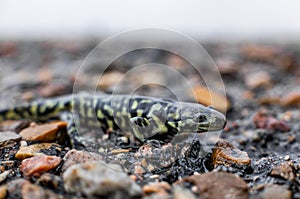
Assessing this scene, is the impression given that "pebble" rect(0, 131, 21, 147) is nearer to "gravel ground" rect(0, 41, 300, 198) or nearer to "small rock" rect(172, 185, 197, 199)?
"gravel ground" rect(0, 41, 300, 198)

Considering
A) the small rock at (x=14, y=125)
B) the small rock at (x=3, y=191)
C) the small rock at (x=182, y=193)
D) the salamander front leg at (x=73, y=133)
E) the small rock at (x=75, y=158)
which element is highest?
the small rock at (x=75, y=158)

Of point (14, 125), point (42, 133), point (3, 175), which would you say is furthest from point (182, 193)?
point (14, 125)

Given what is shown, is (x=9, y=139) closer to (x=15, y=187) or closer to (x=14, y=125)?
(x=14, y=125)

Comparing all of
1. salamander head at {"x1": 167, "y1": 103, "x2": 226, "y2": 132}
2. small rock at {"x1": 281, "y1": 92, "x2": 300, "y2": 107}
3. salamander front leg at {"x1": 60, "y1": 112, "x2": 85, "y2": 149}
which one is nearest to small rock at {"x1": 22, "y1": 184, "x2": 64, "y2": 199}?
salamander front leg at {"x1": 60, "y1": 112, "x2": 85, "y2": 149}

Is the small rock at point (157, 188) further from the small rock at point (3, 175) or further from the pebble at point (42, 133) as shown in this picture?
the pebble at point (42, 133)

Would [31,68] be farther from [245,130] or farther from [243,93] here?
[245,130]

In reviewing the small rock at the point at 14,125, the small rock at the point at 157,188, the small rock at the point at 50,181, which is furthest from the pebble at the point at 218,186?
the small rock at the point at 14,125
